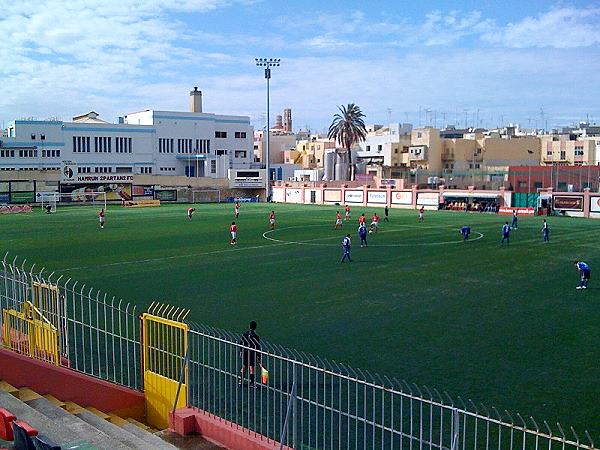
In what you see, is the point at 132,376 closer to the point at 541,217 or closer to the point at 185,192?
the point at 541,217

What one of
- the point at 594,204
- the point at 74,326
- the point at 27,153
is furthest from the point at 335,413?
the point at 27,153

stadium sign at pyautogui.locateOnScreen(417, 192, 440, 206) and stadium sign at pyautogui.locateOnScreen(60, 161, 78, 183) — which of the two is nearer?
stadium sign at pyautogui.locateOnScreen(417, 192, 440, 206)

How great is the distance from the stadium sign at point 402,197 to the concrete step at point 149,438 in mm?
68505

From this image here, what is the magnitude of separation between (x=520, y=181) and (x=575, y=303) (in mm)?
54234

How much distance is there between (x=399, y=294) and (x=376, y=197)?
5844 centimetres

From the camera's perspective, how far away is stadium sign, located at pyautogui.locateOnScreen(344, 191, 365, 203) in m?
82.6

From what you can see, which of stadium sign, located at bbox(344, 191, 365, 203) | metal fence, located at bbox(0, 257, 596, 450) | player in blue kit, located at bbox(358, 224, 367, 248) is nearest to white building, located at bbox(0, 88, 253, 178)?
stadium sign, located at bbox(344, 191, 365, 203)

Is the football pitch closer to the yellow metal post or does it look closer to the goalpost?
the yellow metal post

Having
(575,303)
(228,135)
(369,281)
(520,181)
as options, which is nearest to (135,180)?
(228,135)

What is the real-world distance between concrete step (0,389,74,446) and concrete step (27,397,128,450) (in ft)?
0.24

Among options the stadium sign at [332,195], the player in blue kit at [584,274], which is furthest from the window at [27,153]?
the player in blue kit at [584,274]

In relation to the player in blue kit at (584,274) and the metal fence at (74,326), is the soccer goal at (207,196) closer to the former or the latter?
the player in blue kit at (584,274)

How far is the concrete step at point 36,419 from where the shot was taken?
866cm

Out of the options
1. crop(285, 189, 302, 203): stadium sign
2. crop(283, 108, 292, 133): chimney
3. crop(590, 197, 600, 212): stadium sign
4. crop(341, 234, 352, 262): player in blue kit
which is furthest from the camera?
crop(283, 108, 292, 133): chimney
